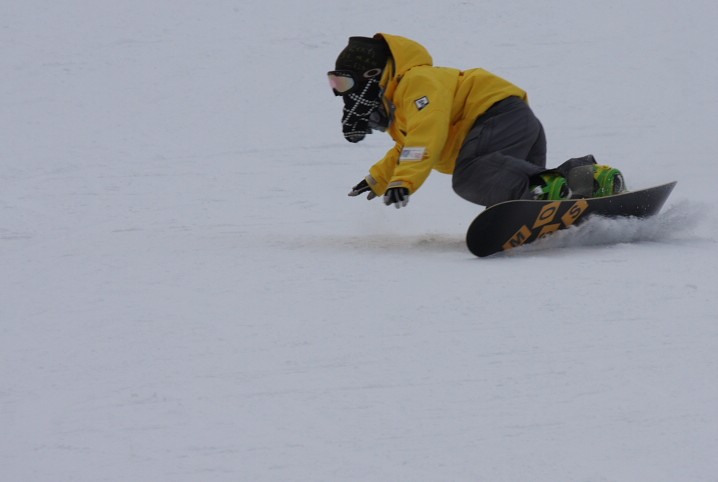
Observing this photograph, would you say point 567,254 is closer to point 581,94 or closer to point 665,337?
point 665,337

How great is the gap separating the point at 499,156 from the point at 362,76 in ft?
2.31

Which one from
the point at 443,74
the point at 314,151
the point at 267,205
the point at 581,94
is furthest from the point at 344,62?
the point at 581,94

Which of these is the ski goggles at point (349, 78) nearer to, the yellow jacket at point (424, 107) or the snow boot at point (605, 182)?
the yellow jacket at point (424, 107)

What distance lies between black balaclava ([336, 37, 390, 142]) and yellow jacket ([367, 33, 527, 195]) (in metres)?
0.04

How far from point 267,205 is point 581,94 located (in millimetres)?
3102

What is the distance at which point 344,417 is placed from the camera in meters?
2.41

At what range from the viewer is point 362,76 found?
165 inches

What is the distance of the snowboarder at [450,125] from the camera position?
396cm

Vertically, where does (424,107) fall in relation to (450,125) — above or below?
above

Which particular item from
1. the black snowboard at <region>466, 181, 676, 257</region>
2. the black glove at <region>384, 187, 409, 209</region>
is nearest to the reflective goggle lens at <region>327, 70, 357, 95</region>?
the black glove at <region>384, 187, 409, 209</region>

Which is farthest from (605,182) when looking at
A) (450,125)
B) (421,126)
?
(421,126)

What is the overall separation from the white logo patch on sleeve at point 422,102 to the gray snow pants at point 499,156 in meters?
0.35

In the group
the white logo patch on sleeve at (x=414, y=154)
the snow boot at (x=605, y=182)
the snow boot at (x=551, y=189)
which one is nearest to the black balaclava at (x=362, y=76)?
the white logo patch on sleeve at (x=414, y=154)

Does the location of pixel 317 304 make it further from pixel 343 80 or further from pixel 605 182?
pixel 605 182
